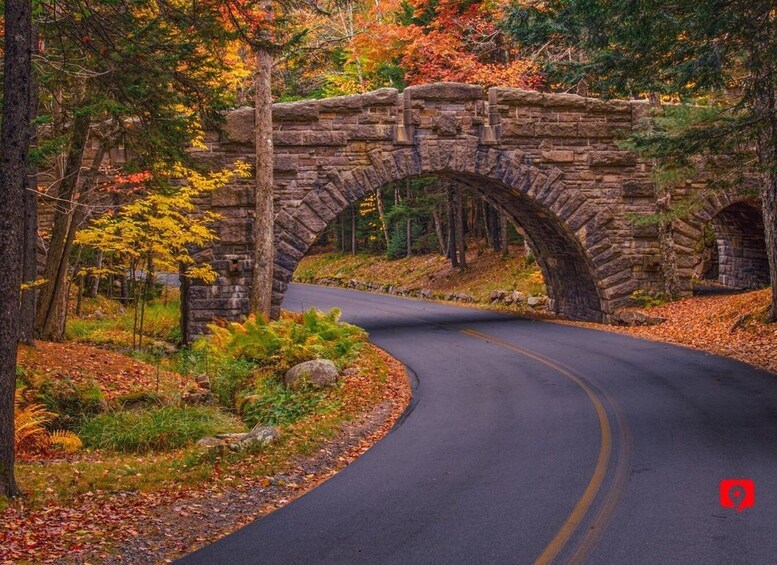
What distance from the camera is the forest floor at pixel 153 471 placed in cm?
704

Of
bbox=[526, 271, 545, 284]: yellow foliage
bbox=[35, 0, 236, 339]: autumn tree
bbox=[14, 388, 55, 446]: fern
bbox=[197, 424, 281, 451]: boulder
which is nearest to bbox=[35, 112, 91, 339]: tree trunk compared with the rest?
bbox=[35, 0, 236, 339]: autumn tree

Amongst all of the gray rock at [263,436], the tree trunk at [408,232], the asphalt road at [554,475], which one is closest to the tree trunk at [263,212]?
the asphalt road at [554,475]

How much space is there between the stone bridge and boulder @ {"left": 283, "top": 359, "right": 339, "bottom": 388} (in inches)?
223

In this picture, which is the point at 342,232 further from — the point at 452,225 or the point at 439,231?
the point at 452,225

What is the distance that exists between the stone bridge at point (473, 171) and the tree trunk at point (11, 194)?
472 inches

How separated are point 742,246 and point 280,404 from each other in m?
22.1

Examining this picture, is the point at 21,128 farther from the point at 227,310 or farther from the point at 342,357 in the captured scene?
the point at 227,310

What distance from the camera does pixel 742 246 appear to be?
97.6ft

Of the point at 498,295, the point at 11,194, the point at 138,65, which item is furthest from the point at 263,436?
the point at 498,295

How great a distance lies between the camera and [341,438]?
10.7 metres

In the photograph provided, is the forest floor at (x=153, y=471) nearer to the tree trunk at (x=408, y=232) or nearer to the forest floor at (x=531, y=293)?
the forest floor at (x=531, y=293)

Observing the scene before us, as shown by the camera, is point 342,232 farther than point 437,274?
Yes

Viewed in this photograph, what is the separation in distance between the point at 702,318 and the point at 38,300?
50.8ft

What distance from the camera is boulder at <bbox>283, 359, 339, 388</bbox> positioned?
14.3m
